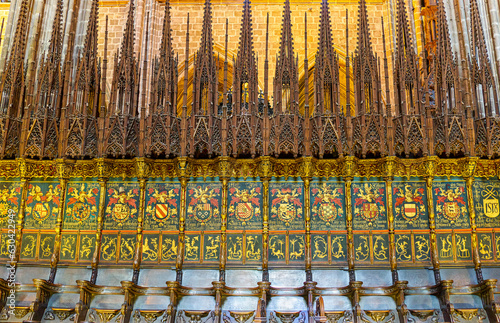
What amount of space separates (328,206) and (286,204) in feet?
2.60

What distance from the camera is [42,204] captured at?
30.5ft

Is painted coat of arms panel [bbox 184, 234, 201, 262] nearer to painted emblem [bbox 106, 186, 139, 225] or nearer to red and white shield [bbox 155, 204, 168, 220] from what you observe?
red and white shield [bbox 155, 204, 168, 220]

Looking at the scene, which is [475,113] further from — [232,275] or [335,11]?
[335,11]

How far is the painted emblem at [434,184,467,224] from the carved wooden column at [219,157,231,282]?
399 centimetres

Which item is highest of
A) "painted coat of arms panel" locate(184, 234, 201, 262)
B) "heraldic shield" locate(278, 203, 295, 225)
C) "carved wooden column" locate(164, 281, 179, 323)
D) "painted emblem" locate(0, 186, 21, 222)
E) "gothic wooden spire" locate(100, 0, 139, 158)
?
"gothic wooden spire" locate(100, 0, 139, 158)

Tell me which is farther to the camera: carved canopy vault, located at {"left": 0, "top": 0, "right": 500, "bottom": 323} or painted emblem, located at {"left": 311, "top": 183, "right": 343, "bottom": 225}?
painted emblem, located at {"left": 311, "top": 183, "right": 343, "bottom": 225}

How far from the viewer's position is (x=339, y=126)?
28.8ft

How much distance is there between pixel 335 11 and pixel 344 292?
11.5m

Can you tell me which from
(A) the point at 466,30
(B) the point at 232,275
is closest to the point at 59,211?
(B) the point at 232,275

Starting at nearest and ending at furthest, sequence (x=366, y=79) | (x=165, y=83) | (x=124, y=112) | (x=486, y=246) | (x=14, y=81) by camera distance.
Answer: (x=486, y=246), (x=124, y=112), (x=366, y=79), (x=165, y=83), (x=14, y=81)

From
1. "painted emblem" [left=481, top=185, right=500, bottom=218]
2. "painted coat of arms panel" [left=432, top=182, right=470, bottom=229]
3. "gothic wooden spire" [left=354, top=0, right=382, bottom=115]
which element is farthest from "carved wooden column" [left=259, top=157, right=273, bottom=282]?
"painted emblem" [left=481, top=185, right=500, bottom=218]

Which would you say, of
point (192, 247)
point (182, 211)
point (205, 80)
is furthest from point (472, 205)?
point (205, 80)

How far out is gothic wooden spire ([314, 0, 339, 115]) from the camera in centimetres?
900

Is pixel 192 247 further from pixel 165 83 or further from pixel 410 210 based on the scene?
pixel 410 210
